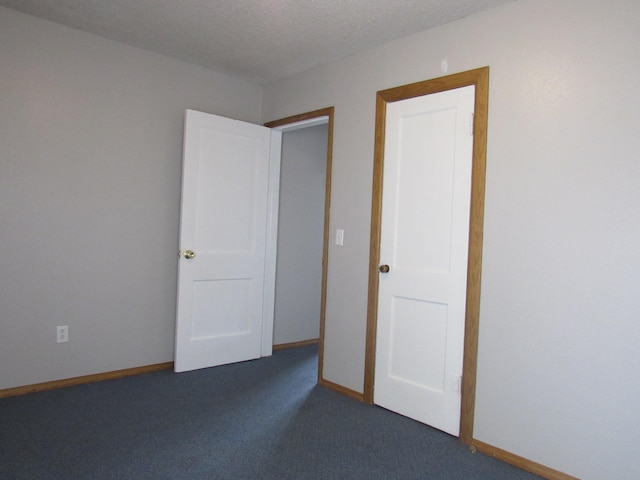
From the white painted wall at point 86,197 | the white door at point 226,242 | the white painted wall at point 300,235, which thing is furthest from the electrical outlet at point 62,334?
the white painted wall at point 300,235

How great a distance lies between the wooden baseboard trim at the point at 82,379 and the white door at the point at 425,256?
1.71 meters

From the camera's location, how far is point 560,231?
2.14m

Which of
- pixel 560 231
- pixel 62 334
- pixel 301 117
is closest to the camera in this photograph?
pixel 560 231

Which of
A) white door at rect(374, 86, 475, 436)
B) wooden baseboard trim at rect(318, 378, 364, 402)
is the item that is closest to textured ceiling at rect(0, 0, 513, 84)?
white door at rect(374, 86, 475, 436)

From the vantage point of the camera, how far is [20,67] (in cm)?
280

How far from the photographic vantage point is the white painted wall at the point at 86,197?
2.82m

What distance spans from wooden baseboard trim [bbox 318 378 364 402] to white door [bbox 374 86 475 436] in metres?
0.16

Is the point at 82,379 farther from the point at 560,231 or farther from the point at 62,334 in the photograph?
the point at 560,231

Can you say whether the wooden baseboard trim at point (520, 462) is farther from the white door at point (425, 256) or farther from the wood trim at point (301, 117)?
the wood trim at point (301, 117)

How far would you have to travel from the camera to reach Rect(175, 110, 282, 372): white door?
3402 mm

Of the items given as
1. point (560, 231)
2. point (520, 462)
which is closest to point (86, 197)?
point (560, 231)

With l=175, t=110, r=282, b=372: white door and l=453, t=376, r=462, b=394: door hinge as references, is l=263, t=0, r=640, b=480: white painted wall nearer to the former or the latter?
l=453, t=376, r=462, b=394: door hinge

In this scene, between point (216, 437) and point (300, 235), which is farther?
point (300, 235)

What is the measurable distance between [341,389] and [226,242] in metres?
1.44
